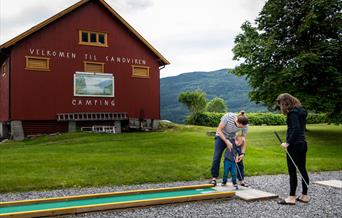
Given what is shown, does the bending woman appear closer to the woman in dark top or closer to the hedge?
the woman in dark top

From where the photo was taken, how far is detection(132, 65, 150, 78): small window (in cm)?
2516

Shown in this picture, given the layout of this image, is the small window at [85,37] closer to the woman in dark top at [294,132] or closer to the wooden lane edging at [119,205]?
the wooden lane edging at [119,205]

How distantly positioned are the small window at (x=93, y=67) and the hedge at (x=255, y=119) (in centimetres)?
1651

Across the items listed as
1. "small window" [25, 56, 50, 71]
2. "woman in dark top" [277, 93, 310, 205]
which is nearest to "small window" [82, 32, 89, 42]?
"small window" [25, 56, 50, 71]

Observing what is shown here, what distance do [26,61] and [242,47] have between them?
42.6 ft

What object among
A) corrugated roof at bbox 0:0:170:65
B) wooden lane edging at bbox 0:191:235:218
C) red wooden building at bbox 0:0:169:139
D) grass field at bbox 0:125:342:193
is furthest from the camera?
red wooden building at bbox 0:0:169:139

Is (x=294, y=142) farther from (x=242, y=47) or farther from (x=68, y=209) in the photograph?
(x=242, y=47)

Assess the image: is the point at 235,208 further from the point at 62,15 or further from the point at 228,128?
the point at 62,15

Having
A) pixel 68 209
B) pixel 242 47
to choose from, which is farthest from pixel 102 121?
pixel 68 209

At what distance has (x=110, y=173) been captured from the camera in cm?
1016

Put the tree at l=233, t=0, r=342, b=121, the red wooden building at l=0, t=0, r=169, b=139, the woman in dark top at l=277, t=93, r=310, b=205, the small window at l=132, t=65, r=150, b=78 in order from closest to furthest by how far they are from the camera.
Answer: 1. the woman in dark top at l=277, t=93, r=310, b=205
2. the tree at l=233, t=0, r=342, b=121
3. the red wooden building at l=0, t=0, r=169, b=139
4. the small window at l=132, t=65, r=150, b=78

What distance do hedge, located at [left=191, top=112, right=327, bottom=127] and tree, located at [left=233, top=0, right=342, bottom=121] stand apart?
550 inches

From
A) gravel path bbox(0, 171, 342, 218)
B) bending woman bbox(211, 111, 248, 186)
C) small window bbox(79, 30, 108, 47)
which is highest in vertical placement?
small window bbox(79, 30, 108, 47)

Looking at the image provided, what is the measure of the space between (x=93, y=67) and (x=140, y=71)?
130 inches
